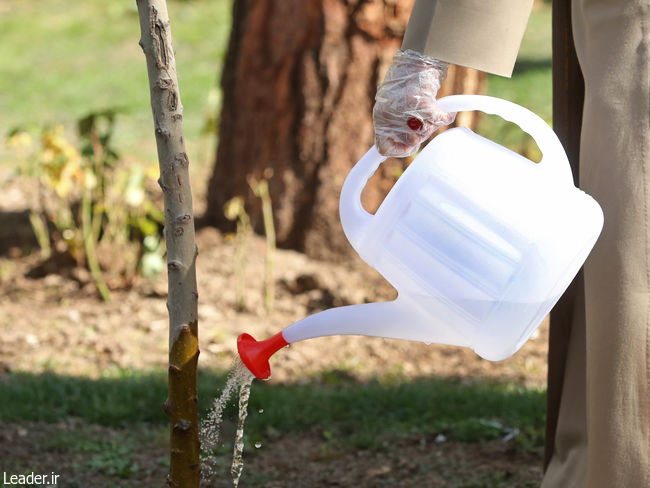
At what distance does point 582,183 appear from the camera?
177 cm

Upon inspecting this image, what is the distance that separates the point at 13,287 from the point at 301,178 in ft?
4.50

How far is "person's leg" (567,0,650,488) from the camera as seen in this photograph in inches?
65.6

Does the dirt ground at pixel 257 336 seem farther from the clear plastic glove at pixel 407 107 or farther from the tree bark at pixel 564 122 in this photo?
the clear plastic glove at pixel 407 107

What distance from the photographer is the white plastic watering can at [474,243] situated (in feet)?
4.87

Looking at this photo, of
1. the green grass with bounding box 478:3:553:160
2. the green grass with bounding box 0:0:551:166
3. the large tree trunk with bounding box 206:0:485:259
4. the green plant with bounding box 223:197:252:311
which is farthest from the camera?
the green grass with bounding box 0:0:551:166

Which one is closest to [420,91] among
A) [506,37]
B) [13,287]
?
[506,37]

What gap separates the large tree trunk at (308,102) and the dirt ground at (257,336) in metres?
0.25

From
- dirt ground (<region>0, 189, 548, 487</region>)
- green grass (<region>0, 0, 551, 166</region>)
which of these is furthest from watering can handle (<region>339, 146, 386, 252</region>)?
green grass (<region>0, 0, 551, 166</region>)

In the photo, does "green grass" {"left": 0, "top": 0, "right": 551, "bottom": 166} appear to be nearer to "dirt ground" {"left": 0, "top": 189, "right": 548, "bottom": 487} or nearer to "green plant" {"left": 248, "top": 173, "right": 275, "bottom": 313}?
"green plant" {"left": 248, "top": 173, "right": 275, "bottom": 313}

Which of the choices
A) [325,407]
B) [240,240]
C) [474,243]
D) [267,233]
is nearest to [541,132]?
[474,243]

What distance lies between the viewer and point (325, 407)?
2.79 metres

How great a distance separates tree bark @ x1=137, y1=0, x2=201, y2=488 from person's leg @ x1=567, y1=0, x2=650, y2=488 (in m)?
0.79

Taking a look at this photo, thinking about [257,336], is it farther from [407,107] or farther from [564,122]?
[407,107]

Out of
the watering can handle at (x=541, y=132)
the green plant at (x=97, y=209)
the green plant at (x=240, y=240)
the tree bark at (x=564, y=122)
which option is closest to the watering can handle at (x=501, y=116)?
the watering can handle at (x=541, y=132)
